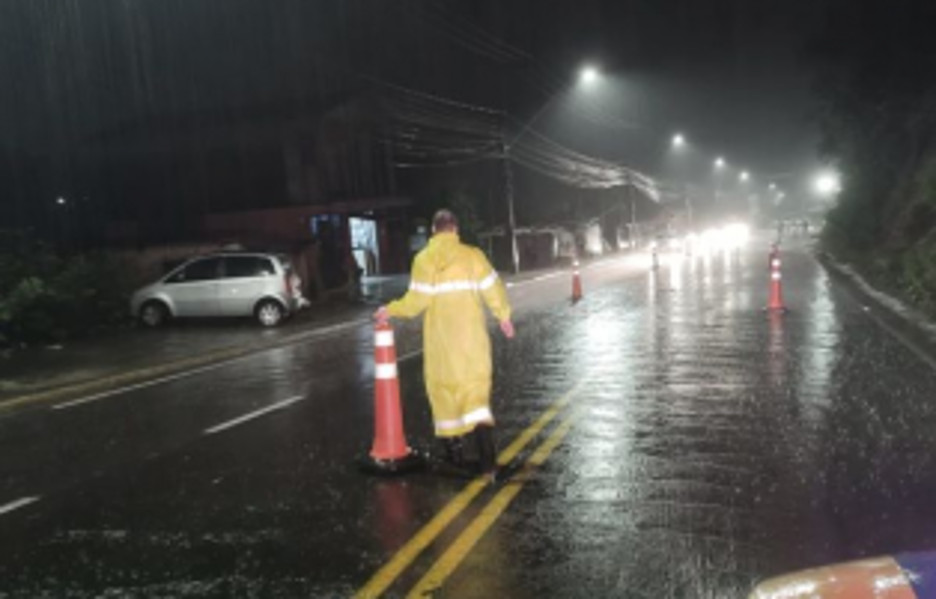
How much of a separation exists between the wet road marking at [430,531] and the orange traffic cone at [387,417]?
2.22 ft

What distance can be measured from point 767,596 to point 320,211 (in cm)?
3112

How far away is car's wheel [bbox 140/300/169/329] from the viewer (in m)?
20.1

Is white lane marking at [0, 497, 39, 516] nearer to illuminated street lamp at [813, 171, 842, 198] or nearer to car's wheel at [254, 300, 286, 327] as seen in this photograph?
car's wheel at [254, 300, 286, 327]

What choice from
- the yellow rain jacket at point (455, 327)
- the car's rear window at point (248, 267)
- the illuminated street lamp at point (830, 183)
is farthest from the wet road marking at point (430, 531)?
the illuminated street lamp at point (830, 183)

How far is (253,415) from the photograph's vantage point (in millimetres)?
9031

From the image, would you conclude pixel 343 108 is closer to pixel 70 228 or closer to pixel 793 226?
pixel 70 228

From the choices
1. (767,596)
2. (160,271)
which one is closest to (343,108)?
(160,271)

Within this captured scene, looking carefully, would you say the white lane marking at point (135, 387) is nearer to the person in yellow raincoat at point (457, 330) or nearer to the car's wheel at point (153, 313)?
the car's wheel at point (153, 313)

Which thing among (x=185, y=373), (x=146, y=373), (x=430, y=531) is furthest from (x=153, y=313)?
(x=430, y=531)

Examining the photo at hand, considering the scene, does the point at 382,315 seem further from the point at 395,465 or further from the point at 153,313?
the point at 153,313

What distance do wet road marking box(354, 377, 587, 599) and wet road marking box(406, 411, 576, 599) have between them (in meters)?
0.15

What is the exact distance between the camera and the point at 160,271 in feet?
81.7

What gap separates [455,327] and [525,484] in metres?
1.23

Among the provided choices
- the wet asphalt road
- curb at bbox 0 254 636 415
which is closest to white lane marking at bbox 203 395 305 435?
the wet asphalt road
